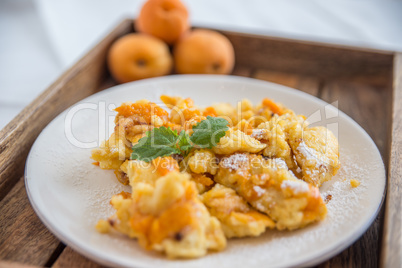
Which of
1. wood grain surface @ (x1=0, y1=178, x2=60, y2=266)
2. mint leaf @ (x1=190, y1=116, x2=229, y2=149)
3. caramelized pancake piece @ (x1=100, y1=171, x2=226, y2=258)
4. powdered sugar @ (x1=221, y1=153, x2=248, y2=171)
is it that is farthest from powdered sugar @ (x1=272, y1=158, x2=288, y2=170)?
wood grain surface @ (x1=0, y1=178, x2=60, y2=266)

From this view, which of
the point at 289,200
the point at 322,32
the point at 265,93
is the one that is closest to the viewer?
the point at 289,200

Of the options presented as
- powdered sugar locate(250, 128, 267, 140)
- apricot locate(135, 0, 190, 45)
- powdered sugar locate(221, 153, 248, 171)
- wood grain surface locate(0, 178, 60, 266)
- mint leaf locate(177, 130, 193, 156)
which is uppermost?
apricot locate(135, 0, 190, 45)

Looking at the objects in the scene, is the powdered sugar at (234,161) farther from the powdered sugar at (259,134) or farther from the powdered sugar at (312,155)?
the powdered sugar at (312,155)

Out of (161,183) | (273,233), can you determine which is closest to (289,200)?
(273,233)

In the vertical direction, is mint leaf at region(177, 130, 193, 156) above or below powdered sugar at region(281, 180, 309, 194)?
above

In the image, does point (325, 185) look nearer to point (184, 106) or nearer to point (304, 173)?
point (304, 173)

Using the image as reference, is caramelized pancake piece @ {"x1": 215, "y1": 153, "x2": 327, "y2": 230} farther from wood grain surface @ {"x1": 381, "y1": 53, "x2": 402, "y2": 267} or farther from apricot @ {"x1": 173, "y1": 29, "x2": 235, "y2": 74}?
apricot @ {"x1": 173, "y1": 29, "x2": 235, "y2": 74}

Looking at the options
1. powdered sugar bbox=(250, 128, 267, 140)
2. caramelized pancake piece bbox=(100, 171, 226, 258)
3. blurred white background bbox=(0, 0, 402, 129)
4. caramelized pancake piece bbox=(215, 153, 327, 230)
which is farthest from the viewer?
blurred white background bbox=(0, 0, 402, 129)
